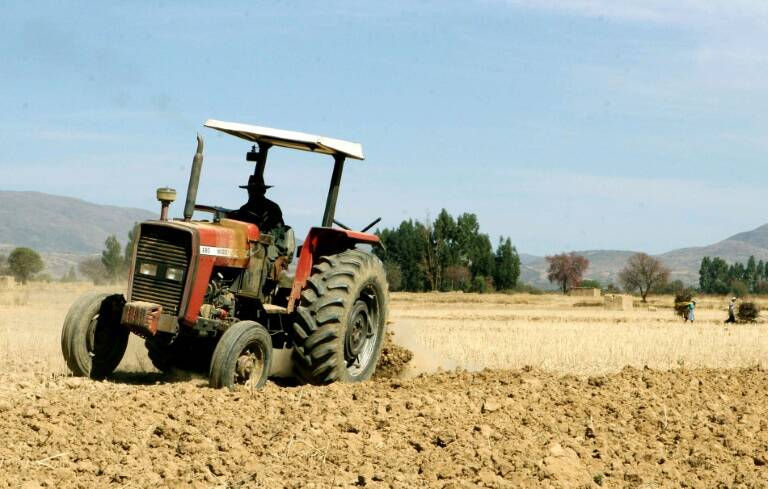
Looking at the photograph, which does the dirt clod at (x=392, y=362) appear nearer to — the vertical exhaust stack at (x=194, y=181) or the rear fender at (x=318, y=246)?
the rear fender at (x=318, y=246)

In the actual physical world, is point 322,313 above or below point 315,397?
above

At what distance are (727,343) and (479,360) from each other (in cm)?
694

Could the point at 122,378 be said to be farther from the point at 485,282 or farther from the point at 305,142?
the point at 485,282

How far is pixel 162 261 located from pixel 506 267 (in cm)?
8061

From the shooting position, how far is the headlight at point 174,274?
8.88m

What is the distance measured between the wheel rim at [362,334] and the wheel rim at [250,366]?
117cm

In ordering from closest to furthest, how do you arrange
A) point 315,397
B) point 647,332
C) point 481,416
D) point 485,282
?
point 481,416, point 315,397, point 647,332, point 485,282

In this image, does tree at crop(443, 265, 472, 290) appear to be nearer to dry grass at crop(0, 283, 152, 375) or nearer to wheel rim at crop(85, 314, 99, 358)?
dry grass at crop(0, 283, 152, 375)

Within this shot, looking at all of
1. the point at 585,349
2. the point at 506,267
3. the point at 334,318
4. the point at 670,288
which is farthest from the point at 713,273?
the point at 334,318

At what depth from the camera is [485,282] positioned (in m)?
83.1

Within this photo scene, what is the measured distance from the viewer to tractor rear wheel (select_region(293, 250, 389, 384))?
919cm

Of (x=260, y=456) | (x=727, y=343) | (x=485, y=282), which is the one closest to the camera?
(x=260, y=456)

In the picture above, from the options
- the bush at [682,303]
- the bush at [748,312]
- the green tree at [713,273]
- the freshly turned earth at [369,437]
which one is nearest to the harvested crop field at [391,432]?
the freshly turned earth at [369,437]

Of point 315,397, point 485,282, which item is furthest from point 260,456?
point 485,282
